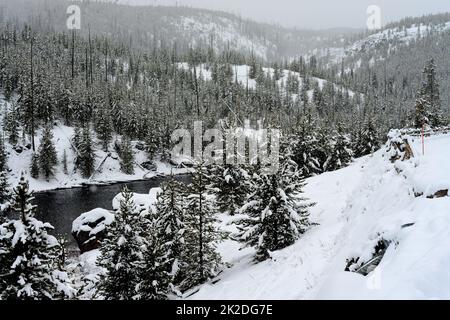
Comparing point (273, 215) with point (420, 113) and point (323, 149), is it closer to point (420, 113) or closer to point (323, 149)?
point (323, 149)

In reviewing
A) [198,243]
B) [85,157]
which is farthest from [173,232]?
[85,157]

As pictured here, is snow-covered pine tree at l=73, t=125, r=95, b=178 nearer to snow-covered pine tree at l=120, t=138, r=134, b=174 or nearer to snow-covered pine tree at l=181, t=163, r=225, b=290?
snow-covered pine tree at l=120, t=138, r=134, b=174

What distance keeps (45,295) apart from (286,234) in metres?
13.1

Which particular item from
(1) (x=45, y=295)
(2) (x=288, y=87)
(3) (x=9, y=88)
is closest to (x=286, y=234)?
(1) (x=45, y=295)

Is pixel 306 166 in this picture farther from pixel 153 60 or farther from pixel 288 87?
pixel 153 60

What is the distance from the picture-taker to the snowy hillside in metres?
7.13

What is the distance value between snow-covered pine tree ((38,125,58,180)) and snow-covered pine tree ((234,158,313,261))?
72.2 metres

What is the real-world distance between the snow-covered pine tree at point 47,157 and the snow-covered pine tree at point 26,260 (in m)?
74.2

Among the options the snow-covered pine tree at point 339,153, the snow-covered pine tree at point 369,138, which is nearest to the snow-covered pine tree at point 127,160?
the snow-covered pine tree at point 339,153

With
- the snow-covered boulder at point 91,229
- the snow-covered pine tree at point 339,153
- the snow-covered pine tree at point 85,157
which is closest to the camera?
the snow-covered boulder at point 91,229

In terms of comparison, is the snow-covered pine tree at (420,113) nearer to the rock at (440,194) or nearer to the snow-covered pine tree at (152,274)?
the snow-covered pine tree at (152,274)

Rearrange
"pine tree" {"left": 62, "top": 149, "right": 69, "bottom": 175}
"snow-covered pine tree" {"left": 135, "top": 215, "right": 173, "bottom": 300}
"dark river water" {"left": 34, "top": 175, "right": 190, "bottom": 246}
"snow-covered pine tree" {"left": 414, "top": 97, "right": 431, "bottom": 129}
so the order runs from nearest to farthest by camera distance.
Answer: "snow-covered pine tree" {"left": 135, "top": 215, "right": 173, "bottom": 300}
"snow-covered pine tree" {"left": 414, "top": 97, "right": 431, "bottom": 129}
"dark river water" {"left": 34, "top": 175, "right": 190, "bottom": 246}
"pine tree" {"left": 62, "top": 149, "right": 69, "bottom": 175}

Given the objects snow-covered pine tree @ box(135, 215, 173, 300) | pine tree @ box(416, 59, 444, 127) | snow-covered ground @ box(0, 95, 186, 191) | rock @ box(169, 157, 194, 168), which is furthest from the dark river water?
pine tree @ box(416, 59, 444, 127)

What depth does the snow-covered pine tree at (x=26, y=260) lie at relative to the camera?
13.9m
